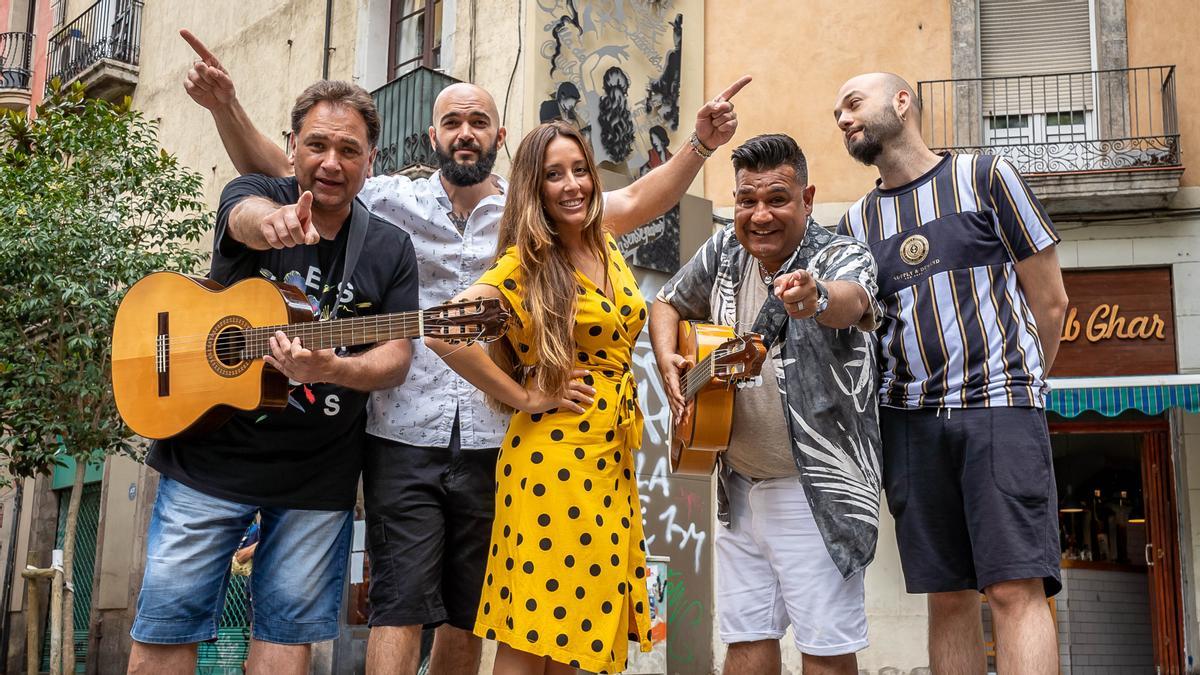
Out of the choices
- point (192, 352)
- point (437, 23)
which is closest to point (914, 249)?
point (192, 352)

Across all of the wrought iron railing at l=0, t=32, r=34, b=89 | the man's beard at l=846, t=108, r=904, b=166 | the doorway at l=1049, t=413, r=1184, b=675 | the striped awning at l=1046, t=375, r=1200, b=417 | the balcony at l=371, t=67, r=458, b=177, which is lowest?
the doorway at l=1049, t=413, r=1184, b=675

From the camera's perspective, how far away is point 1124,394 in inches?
436

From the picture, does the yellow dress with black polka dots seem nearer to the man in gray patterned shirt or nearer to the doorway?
the man in gray patterned shirt

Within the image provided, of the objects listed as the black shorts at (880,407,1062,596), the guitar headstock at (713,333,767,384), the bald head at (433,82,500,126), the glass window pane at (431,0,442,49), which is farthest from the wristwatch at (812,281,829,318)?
the glass window pane at (431,0,442,49)

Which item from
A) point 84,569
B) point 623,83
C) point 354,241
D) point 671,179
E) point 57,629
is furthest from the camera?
point 84,569

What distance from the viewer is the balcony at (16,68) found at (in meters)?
21.7

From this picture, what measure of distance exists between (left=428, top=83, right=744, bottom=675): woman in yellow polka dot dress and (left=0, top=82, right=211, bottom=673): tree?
9.30 meters

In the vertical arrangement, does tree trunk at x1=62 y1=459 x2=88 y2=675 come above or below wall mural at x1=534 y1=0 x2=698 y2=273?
below

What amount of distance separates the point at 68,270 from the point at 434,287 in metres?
9.68

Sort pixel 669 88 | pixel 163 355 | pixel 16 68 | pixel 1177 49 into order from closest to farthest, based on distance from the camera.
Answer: pixel 163 355
pixel 1177 49
pixel 669 88
pixel 16 68

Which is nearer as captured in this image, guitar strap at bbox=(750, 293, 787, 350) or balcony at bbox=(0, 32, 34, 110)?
guitar strap at bbox=(750, 293, 787, 350)

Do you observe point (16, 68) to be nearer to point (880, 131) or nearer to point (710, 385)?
point (880, 131)

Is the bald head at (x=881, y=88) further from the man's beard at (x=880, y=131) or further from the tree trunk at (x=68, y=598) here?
the tree trunk at (x=68, y=598)

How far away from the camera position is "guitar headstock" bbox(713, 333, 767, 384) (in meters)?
3.58
